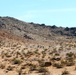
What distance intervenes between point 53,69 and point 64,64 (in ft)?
5.36

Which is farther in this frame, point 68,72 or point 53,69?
point 53,69

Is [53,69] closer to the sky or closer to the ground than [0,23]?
closer to the ground

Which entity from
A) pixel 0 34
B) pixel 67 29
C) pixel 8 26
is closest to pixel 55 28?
pixel 67 29

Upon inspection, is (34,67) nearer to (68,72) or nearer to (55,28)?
(68,72)

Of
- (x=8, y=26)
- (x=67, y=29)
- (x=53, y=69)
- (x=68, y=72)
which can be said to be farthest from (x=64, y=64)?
(x=67, y=29)

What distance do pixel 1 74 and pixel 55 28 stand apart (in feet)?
341

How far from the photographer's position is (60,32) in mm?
115438

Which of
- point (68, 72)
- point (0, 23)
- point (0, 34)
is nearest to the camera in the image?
point (68, 72)

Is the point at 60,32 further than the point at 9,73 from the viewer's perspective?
Yes

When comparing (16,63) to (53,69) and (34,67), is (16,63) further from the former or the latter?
(53,69)

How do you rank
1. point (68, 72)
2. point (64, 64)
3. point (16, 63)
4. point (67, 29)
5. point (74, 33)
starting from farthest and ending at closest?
1. point (67, 29)
2. point (74, 33)
3. point (16, 63)
4. point (64, 64)
5. point (68, 72)

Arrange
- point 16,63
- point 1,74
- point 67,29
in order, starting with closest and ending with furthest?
point 1,74
point 16,63
point 67,29

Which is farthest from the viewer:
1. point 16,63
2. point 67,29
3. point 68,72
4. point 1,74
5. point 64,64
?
point 67,29

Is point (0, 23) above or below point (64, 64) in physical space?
above
